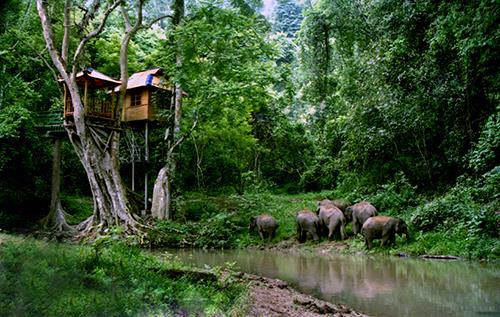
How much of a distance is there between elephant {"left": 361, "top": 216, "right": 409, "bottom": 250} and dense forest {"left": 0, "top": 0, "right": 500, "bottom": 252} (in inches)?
26.8

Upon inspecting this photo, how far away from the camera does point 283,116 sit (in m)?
27.7

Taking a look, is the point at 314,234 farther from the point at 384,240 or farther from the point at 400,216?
the point at 400,216

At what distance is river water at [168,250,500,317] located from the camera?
7.07 meters

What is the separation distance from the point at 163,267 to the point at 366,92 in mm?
13414

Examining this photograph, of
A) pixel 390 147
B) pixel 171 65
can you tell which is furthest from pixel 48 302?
pixel 390 147

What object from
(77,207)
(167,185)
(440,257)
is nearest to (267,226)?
(167,185)

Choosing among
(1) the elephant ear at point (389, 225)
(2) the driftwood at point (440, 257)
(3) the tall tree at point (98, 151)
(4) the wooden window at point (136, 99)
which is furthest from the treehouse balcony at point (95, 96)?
(2) the driftwood at point (440, 257)

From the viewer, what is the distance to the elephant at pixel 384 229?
12.9 metres

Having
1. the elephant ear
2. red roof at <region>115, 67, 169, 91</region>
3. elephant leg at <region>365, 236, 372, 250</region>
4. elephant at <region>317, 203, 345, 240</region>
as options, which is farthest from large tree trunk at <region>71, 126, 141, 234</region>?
the elephant ear

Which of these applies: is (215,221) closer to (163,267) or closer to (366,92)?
(366,92)

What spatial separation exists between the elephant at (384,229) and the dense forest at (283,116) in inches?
26.8

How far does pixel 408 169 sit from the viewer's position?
18016mm

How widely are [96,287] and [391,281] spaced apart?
5.95 m

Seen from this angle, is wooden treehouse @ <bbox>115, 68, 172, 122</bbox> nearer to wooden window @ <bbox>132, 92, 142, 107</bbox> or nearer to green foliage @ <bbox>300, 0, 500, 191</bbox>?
wooden window @ <bbox>132, 92, 142, 107</bbox>
